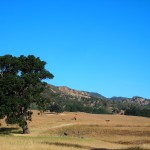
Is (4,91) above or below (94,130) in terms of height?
above

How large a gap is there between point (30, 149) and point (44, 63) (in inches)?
1185

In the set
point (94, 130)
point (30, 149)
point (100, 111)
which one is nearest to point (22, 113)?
point (94, 130)

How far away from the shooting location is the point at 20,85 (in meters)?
56.5

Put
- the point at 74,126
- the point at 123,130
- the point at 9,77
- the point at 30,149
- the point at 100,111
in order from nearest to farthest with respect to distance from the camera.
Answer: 1. the point at 30,149
2. the point at 9,77
3. the point at 123,130
4. the point at 74,126
5. the point at 100,111

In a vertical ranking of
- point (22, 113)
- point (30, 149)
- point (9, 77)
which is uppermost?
point (9, 77)

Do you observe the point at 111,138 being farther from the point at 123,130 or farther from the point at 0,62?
the point at 0,62

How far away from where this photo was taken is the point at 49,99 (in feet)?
196

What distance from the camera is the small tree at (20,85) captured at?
184ft

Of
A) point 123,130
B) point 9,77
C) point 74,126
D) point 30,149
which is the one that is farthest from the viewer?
point 74,126

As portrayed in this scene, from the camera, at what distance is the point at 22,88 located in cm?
5781

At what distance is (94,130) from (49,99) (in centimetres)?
951

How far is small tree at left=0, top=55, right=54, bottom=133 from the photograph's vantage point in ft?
184

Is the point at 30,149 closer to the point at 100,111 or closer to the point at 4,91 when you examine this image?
the point at 4,91

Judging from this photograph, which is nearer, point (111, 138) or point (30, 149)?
point (30, 149)
